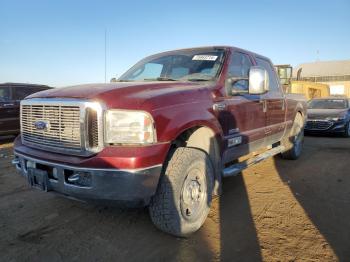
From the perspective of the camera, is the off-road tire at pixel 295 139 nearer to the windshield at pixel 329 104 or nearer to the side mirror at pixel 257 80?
the side mirror at pixel 257 80

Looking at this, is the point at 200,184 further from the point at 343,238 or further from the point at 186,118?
the point at 343,238

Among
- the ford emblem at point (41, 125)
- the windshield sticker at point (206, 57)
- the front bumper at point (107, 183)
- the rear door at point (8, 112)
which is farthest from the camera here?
the rear door at point (8, 112)

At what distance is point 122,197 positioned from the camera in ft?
8.73

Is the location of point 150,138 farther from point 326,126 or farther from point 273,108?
point 326,126

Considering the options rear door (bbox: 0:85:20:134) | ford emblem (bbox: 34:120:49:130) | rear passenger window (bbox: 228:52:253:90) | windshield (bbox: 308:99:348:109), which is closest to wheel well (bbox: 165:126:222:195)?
rear passenger window (bbox: 228:52:253:90)

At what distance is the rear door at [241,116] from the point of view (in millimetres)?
3869

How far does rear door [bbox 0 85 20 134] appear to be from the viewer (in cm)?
902

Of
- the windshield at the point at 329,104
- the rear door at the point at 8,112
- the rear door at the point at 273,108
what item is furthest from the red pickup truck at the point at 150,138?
the windshield at the point at 329,104

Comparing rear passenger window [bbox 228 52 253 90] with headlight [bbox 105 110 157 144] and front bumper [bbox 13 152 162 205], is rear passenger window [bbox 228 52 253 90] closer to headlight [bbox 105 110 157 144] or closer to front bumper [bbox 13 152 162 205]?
headlight [bbox 105 110 157 144]

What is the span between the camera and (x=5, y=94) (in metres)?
9.25

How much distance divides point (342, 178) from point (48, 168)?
14.6 ft

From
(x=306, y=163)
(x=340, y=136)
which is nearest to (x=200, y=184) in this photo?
(x=306, y=163)

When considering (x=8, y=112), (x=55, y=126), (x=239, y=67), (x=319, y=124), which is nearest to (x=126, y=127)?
(x=55, y=126)

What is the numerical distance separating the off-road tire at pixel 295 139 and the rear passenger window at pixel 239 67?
2297mm
